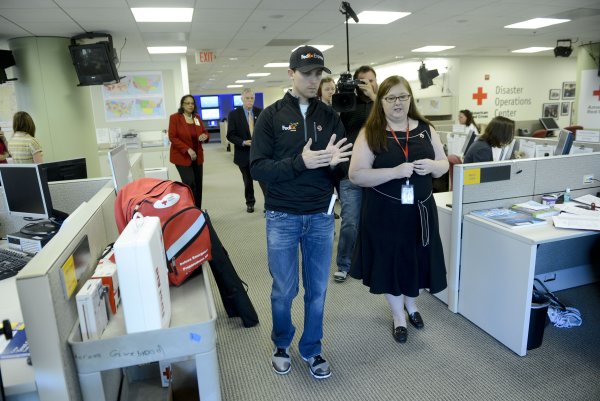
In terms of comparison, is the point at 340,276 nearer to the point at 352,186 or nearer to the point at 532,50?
the point at 352,186

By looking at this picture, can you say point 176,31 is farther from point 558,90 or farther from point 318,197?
point 558,90

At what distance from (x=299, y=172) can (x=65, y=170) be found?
165 cm

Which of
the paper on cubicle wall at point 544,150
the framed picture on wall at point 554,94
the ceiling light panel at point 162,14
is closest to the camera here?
the paper on cubicle wall at point 544,150

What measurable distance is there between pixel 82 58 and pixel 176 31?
3.60ft

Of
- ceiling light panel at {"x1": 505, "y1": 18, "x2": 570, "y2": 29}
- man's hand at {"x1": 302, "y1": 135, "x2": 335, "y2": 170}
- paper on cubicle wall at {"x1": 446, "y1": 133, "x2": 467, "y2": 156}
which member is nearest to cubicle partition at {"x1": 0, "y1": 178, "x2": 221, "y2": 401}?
man's hand at {"x1": 302, "y1": 135, "x2": 335, "y2": 170}

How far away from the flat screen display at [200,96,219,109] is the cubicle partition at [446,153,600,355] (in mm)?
16825

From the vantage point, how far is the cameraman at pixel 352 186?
8.30 feet

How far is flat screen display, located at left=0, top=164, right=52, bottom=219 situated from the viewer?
2.05m

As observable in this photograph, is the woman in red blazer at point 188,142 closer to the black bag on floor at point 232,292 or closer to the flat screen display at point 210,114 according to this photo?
the black bag on floor at point 232,292

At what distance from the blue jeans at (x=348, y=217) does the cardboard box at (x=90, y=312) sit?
177 centimetres

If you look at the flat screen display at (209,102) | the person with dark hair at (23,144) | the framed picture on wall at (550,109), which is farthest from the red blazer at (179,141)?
the flat screen display at (209,102)

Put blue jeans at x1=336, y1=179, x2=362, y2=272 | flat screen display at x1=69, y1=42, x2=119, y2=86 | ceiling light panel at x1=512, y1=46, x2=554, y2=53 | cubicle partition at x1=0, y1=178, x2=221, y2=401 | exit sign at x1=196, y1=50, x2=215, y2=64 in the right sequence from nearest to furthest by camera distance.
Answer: cubicle partition at x1=0, y1=178, x2=221, y2=401 → blue jeans at x1=336, y1=179, x2=362, y2=272 → flat screen display at x1=69, y1=42, x2=119, y2=86 → exit sign at x1=196, y1=50, x2=215, y2=64 → ceiling light panel at x1=512, y1=46, x2=554, y2=53

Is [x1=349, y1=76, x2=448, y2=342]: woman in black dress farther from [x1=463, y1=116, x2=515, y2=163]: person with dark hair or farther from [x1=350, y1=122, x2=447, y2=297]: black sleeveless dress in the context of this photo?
[x1=463, y1=116, x2=515, y2=163]: person with dark hair

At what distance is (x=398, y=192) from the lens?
6.46 ft
